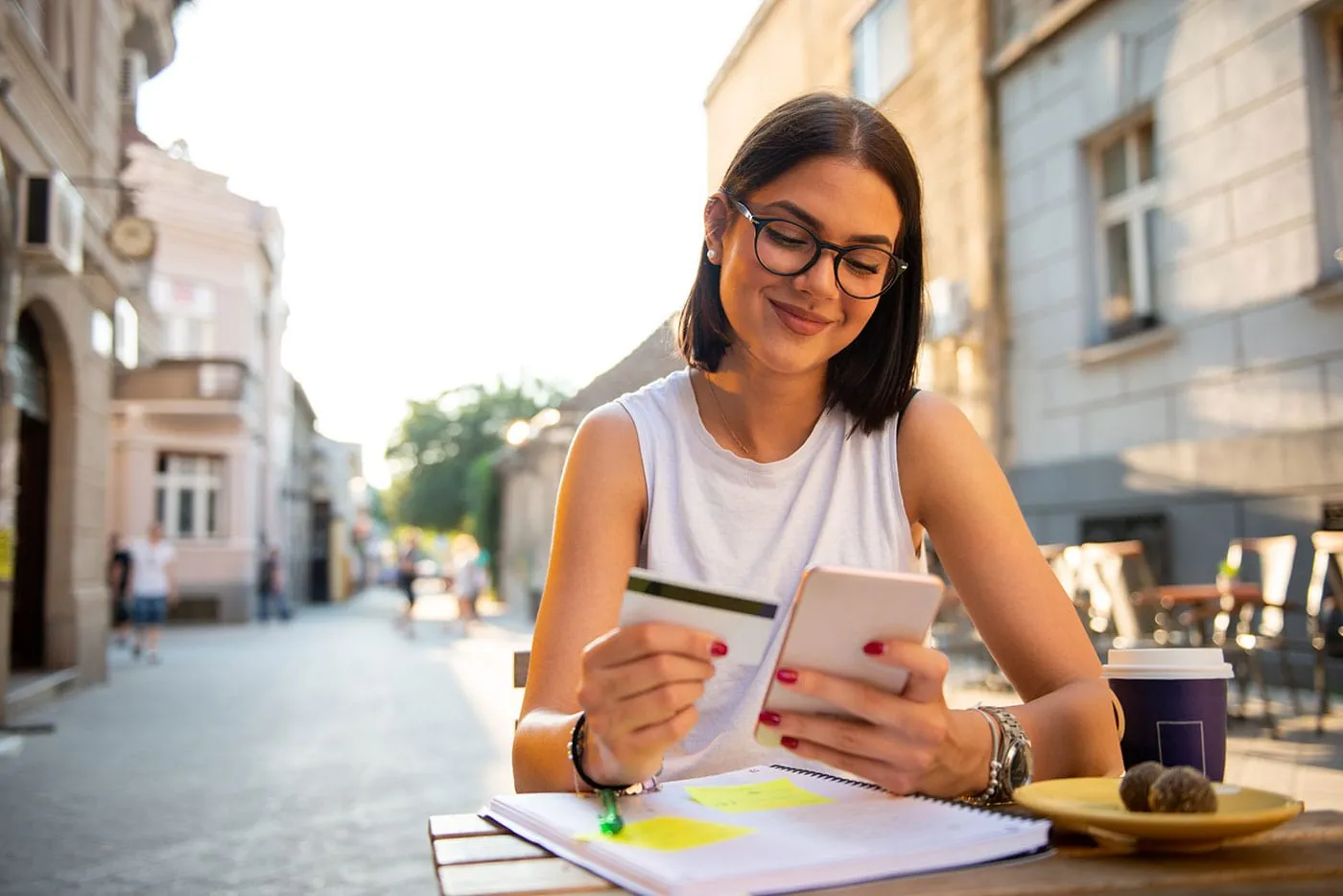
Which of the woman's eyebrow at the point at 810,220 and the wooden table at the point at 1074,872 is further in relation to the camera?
the woman's eyebrow at the point at 810,220

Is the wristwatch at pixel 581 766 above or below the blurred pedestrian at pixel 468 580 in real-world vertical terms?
above

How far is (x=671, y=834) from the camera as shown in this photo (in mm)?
1035

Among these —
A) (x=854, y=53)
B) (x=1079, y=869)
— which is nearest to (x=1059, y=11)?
(x=854, y=53)

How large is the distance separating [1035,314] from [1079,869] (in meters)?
9.25

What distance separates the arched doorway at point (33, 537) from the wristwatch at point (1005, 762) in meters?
10.2

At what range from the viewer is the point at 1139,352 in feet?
27.3

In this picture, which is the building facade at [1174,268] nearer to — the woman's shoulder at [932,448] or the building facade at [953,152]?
the building facade at [953,152]

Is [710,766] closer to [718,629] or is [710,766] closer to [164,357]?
[718,629]

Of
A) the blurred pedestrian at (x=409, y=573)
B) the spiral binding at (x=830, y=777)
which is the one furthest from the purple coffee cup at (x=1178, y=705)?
the blurred pedestrian at (x=409, y=573)

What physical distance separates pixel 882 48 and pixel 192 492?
18.0 meters

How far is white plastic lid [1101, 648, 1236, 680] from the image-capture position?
131 centimetres

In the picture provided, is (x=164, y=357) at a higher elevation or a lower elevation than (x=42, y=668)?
higher

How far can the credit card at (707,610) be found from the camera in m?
0.91

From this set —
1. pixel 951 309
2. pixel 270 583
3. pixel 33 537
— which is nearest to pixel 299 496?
pixel 270 583
